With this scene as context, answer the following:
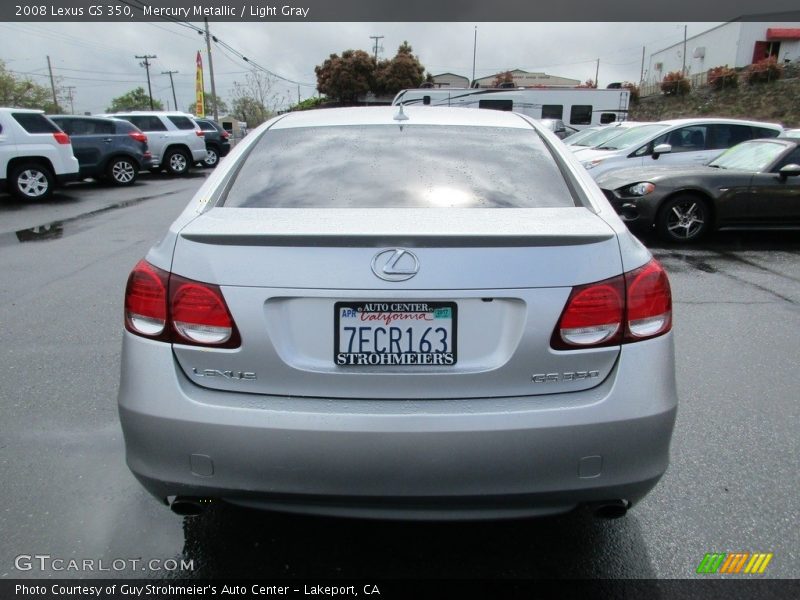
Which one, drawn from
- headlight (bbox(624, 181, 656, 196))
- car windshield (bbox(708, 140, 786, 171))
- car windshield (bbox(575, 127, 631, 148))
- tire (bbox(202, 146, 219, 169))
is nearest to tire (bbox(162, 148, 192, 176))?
tire (bbox(202, 146, 219, 169))

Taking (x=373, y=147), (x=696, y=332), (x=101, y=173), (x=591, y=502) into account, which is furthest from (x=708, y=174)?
(x=101, y=173)

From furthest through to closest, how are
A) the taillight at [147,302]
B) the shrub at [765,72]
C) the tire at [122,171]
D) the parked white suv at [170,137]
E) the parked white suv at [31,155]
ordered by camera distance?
1. the shrub at [765,72]
2. the parked white suv at [170,137]
3. the tire at [122,171]
4. the parked white suv at [31,155]
5. the taillight at [147,302]

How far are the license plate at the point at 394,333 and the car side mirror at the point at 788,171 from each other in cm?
796

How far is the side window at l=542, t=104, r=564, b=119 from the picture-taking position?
27.3m

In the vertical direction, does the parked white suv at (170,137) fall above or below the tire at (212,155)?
above

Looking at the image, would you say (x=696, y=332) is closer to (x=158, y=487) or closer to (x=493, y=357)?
(x=493, y=357)

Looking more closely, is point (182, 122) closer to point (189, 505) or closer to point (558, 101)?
point (558, 101)

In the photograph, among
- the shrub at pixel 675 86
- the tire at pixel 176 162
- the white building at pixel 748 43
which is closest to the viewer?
the tire at pixel 176 162

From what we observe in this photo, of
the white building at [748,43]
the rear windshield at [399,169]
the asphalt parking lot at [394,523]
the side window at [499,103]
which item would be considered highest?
the white building at [748,43]

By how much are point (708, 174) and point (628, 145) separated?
429 centimetres

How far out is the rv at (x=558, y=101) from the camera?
27.0 metres

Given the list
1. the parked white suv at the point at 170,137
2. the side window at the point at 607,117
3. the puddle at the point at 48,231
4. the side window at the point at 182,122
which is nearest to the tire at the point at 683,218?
the puddle at the point at 48,231

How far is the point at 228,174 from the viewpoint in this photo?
2.57m

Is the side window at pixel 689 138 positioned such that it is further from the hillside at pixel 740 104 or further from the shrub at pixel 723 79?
the shrub at pixel 723 79
